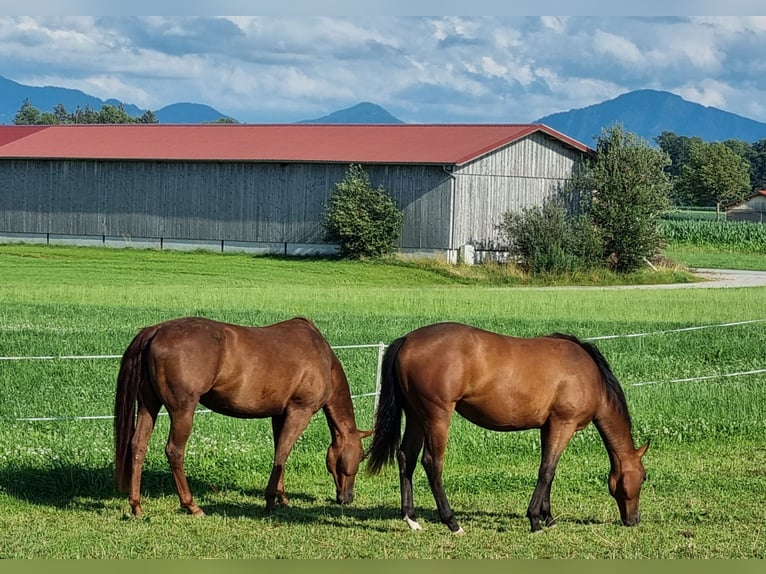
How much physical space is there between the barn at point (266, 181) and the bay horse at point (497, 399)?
112ft

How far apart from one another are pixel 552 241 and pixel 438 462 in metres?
34.2

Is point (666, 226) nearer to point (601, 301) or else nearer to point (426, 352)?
point (601, 301)

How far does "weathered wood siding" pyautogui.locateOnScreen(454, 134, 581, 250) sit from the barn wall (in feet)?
2.89

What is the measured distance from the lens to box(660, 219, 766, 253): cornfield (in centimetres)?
6556

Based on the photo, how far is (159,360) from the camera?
889 centimetres

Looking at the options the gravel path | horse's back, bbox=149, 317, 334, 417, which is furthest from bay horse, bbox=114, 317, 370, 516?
the gravel path

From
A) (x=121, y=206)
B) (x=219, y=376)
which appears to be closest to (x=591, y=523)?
(x=219, y=376)

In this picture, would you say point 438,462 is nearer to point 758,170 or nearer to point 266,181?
point 266,181

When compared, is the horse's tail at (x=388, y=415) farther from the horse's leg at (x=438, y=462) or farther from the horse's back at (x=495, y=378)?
the horse's leg at (x=438, y=462)

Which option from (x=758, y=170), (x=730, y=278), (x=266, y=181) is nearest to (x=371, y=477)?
(x=730, y=278)

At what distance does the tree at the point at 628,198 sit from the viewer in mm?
43750

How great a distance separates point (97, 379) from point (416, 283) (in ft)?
80.5

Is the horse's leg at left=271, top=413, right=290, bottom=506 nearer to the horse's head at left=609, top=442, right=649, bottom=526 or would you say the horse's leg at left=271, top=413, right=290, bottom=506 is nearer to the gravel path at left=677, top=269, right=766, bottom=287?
the horse's head at left=609, top=442, right=649, bottom=526

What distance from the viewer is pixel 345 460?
9617mm
